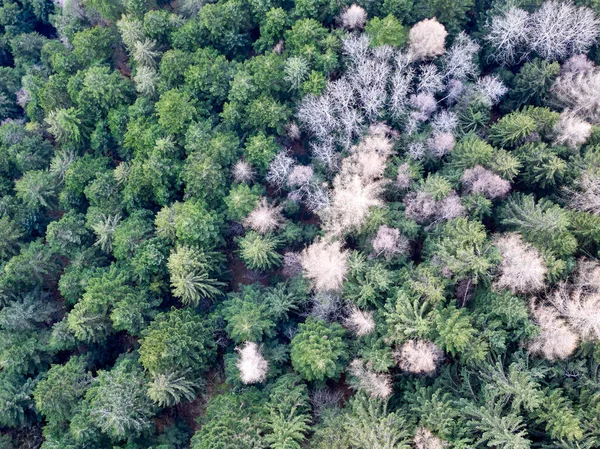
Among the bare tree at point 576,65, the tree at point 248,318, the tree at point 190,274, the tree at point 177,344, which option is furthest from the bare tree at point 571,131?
the tree at point 177,344

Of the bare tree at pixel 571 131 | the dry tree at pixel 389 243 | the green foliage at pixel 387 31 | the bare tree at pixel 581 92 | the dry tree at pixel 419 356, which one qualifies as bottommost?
the dry tree at pixel 419 356

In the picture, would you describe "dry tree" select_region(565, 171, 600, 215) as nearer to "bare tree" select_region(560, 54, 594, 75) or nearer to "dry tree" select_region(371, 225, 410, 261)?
"bare tree" select_region(560, 54, 594, 75)

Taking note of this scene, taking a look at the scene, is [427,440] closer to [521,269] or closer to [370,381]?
[370,381]

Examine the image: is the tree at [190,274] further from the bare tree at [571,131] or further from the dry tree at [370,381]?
the bare tree at [571,131]

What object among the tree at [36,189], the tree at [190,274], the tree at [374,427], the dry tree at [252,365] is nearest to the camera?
the tree at [374,427]

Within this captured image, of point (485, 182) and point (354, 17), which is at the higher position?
point (354, 17)

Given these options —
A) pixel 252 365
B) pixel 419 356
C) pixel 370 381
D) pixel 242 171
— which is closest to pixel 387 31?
pixel 242 171

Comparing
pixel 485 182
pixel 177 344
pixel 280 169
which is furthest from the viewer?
pixel 280 169

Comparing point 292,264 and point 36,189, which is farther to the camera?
point 36,189
